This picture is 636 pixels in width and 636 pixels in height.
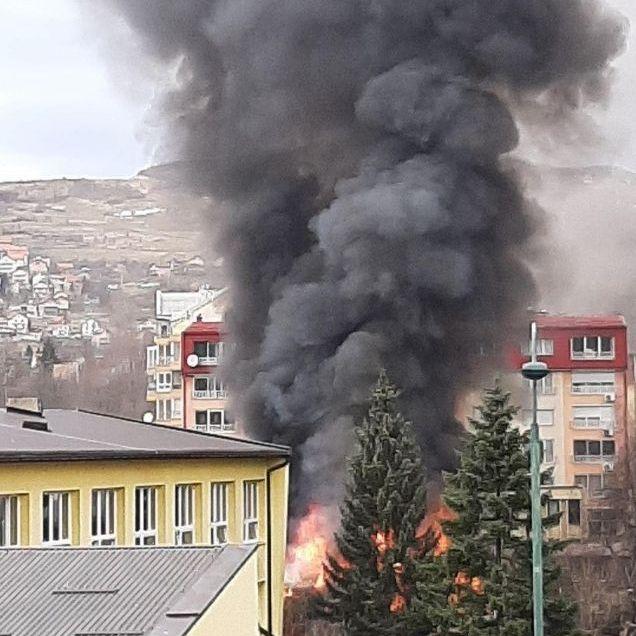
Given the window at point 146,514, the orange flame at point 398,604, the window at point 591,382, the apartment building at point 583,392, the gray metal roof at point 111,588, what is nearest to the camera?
the gray metal roof at point 111,588

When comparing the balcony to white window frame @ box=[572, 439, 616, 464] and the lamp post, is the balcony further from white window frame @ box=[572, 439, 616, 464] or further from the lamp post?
the lamp post

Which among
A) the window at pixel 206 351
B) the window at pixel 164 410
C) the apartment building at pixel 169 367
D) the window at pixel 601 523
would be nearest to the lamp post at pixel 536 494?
the window at pixel 601 523

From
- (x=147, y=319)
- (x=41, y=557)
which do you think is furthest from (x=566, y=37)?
(x=147, y=319)

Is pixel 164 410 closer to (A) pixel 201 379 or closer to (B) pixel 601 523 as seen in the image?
(A) pixel 201 379

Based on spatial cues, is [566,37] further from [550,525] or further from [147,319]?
[147,319]

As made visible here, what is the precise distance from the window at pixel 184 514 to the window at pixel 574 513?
29.3 metres

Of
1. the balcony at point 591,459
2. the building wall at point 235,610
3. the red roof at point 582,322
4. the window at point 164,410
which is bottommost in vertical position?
the balcony at point 591,459

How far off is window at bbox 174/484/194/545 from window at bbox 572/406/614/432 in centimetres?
3725

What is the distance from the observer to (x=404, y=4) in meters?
48.7

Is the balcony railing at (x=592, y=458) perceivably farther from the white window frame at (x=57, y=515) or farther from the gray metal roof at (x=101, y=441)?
the white window frame at (x=57, y=515)

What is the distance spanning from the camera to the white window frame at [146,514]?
26.1m

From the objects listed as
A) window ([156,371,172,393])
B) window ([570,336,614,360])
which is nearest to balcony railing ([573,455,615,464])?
window ([570,336,614,360])

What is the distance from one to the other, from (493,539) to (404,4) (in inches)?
980

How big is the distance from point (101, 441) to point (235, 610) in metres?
12.7
